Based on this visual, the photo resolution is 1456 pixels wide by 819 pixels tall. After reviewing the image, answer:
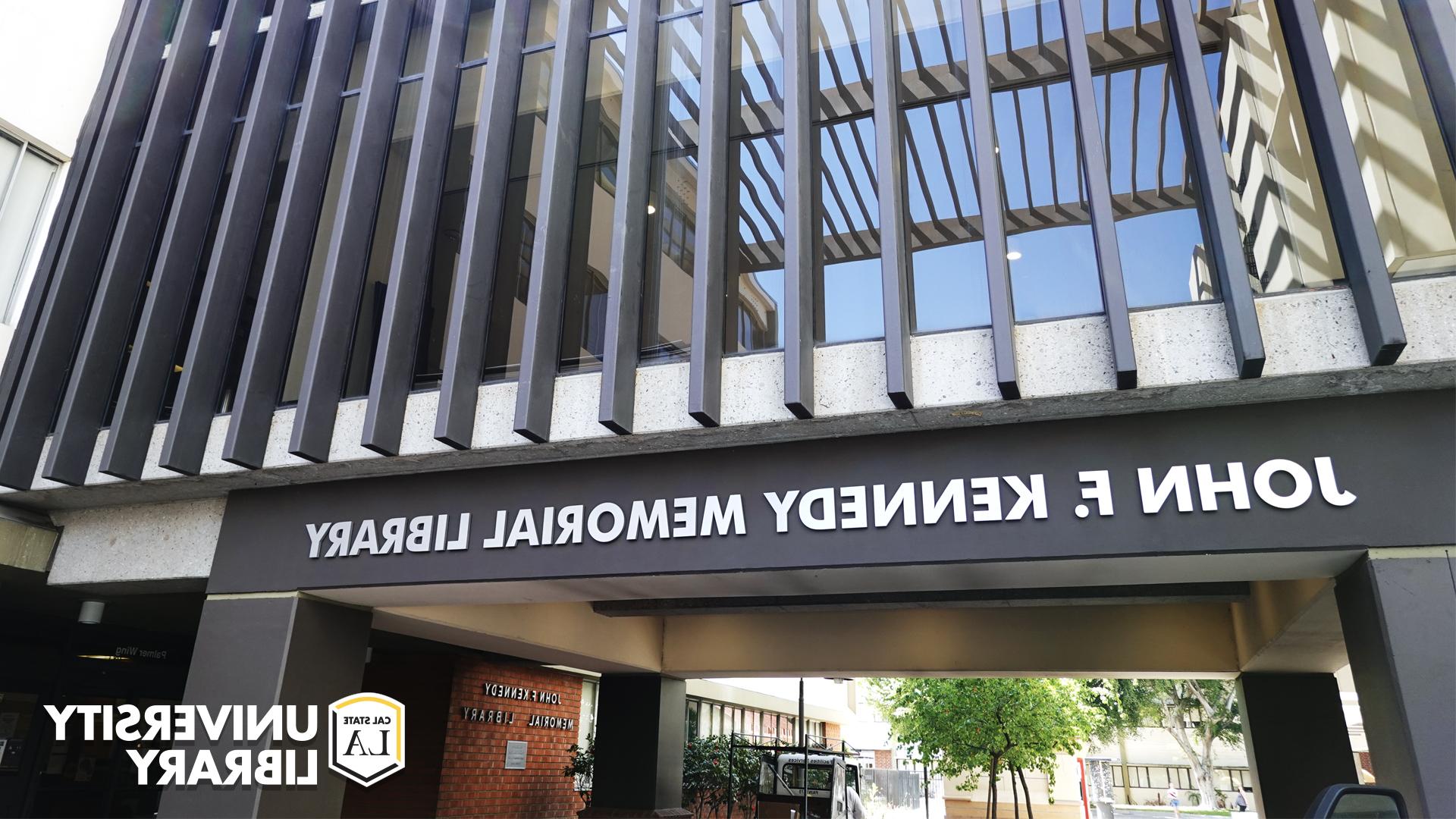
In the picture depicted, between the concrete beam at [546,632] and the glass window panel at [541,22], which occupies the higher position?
the glass window panel at [541,22]

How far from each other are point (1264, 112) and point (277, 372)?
8744 millimetres

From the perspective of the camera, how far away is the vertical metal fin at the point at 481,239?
7734 mm

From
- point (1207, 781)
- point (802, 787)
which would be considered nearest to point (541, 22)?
point (802, 787)

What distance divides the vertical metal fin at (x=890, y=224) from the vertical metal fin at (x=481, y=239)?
3431mm

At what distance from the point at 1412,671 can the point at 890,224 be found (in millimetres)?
4362

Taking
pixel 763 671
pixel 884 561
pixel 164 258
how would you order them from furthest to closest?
1. pixel 763 671
2. pixel 164 258
3. pixel 884 561

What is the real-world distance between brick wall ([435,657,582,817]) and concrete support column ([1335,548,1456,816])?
12.0 meters

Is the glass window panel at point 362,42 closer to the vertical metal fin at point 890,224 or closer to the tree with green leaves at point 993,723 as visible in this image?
the vertical metal fin at point 890,224

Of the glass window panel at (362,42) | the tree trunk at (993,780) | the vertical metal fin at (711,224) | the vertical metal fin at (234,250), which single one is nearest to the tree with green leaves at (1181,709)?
the tree trunk at (993,780)

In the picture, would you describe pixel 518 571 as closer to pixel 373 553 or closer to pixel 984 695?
pixel 373 553

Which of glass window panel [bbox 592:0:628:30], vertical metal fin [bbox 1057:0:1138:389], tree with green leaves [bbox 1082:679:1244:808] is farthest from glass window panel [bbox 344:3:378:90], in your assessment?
tree with green leaves [bbox 1082:679:1244:808]

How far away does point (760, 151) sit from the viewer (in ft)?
28.1

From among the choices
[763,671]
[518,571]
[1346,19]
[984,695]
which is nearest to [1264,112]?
[1346,19]

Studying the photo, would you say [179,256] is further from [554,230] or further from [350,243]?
[554,230]
